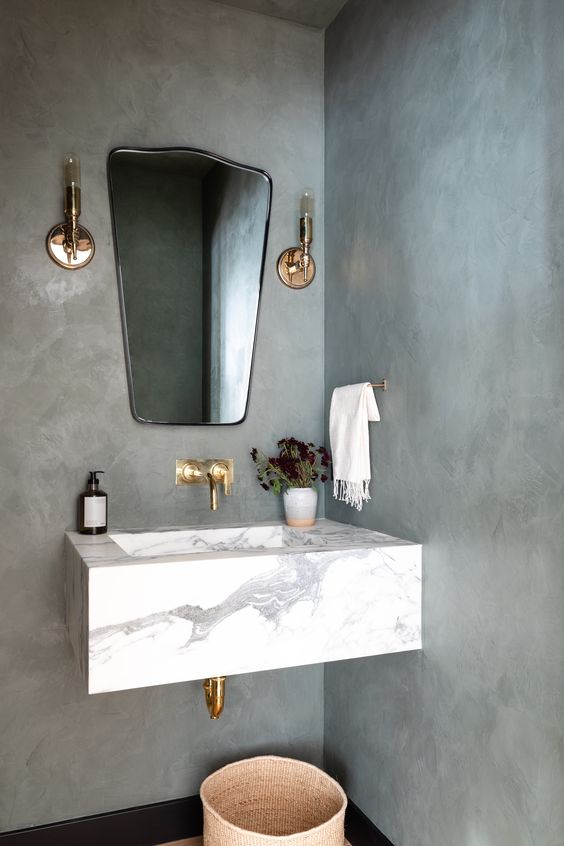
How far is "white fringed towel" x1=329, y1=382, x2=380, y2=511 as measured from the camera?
1.90 metres

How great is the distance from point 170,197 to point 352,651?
1.47 m

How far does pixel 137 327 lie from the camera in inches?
80.9

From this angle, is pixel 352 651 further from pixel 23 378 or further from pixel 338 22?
pixel 338 22

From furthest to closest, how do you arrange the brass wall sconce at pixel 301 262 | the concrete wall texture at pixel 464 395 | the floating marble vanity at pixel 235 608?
the brass wall sconce at pixel 301 262, the floating marble vanity at pixel 235 608, the concrete wall texture at pixel 464 395

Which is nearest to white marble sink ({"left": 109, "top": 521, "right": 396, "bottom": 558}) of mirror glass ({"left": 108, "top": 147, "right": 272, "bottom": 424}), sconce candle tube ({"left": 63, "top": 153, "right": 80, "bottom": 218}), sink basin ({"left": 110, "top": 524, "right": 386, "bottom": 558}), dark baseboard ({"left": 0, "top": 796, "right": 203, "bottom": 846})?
sink basin ({"left": 110, "top": 524, "right": 386, "bottom": 558})

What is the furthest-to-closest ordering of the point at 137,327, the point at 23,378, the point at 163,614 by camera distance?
the point at 137,327 → the point at 23,378 → the point at 163,614

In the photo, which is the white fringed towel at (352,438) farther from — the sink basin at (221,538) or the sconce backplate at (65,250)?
the sconce backplate at (65,250)

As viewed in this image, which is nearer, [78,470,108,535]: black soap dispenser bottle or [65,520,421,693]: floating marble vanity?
[65,520,421,693]: floating marble vanity

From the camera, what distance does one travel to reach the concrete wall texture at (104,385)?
1.92 meters

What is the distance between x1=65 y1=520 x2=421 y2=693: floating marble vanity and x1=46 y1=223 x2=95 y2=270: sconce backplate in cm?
84

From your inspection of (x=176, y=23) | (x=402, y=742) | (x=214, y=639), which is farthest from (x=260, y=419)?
(x=176, y=23)

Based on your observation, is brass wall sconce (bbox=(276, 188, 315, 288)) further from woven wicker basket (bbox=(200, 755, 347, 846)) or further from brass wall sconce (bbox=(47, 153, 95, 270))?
woven wicker basket (bbox=(200, 755, 347, 846))

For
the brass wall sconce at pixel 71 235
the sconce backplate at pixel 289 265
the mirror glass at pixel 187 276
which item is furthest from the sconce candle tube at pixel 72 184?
the sconce backplate at pixel 289 265

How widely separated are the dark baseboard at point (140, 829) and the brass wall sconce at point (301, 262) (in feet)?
5.57
